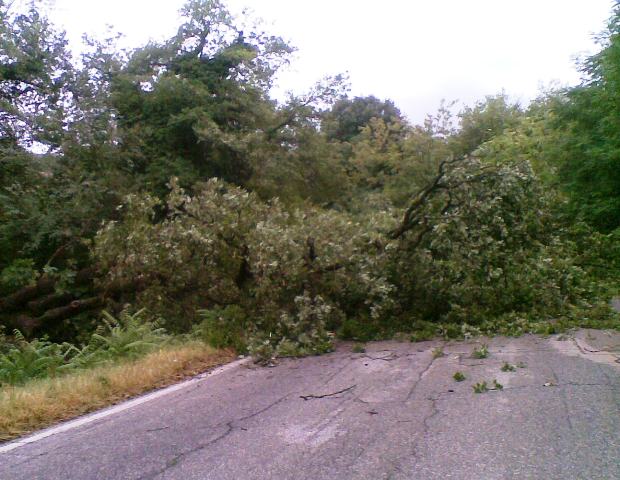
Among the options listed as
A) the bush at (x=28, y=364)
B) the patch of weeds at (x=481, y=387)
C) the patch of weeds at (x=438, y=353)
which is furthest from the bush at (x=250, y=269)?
the patch of weeds at (x=481, y=387)

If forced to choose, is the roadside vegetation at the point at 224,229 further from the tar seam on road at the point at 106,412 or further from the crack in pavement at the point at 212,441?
the crack in pavement at the point at 212,441

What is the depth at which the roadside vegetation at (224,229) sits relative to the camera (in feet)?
34.6

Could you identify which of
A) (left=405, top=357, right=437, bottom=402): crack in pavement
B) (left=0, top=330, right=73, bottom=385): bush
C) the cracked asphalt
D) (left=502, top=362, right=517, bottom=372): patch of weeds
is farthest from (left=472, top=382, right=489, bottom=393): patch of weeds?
(left=0, top=330, right=73, bottom=385): bush

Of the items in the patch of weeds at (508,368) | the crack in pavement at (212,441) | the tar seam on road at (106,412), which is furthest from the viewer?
the patch of weeds at (508,368)

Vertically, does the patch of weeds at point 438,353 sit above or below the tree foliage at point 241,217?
below

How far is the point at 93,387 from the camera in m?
7.33

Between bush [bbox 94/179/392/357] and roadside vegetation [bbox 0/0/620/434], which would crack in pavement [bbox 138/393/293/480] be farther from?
bush [bbox 94/179/392/357]

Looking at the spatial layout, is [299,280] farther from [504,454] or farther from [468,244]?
[504,454]

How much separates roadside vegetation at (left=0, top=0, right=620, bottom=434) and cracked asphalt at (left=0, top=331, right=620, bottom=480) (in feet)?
3.96

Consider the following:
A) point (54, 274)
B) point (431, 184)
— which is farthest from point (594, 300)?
point (54, 274)

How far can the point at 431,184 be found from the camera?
39.4 ft

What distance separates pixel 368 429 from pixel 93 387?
3.36 meters

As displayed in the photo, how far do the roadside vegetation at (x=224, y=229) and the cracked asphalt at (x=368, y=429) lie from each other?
121 cm

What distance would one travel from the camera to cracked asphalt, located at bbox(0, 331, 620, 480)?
4773mm
